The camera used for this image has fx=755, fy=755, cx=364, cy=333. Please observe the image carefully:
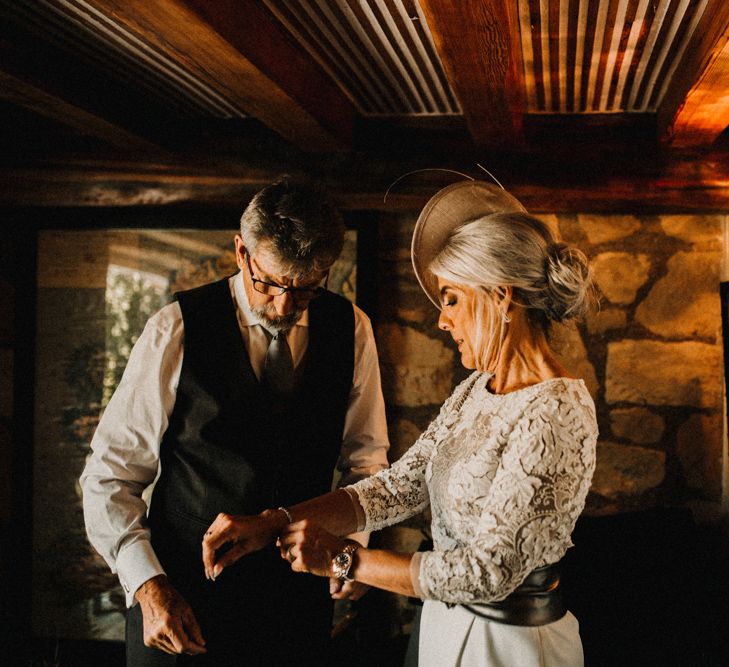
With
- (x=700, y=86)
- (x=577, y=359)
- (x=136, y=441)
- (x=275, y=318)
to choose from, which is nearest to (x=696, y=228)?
(x=577, y=359)

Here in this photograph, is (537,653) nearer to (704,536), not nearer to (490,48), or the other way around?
(490,48)

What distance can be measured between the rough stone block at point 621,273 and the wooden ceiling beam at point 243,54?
51.4 inches

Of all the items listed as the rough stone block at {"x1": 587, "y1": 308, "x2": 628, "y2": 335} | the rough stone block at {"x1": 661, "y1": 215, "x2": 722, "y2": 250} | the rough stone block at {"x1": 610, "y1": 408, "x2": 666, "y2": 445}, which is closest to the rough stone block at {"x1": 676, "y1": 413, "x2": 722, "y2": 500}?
the rough stone block at {"x1": 610, "y1": 408, "x2": 666, "y2": 445}

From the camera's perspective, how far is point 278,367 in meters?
2.31

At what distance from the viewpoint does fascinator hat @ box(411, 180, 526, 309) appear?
6.39 ft

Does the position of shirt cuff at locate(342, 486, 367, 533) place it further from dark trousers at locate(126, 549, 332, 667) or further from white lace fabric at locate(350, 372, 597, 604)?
dark trousers at locate(126, 549, 332, 667)

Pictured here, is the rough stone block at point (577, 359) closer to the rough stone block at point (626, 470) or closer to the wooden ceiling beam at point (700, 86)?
the rough stone block at point (626, 470)

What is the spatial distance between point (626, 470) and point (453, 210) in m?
1.89

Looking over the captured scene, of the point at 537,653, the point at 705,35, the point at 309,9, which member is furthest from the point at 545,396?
the point at 309,9

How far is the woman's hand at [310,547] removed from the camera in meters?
1.65

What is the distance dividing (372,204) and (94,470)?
1828 millimetres

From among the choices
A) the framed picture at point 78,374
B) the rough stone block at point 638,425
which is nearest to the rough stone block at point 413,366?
the rough stone block at point 638,425

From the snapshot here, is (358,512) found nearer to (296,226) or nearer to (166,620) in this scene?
(166,620)

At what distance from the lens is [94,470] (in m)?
2.12
